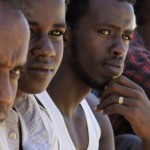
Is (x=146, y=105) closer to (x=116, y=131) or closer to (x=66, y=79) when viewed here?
(x=66, y=79)

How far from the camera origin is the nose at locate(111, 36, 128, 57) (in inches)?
131

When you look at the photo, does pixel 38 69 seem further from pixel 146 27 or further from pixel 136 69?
pixel 146 27

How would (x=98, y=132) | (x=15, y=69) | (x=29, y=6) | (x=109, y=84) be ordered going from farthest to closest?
(x=98, y=132) → (x=109, y=84) → (x=29, y=6) → (x=15, y=69)

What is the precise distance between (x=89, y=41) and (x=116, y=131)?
99 centimetres

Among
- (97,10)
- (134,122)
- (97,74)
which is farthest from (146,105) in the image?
(97,10)

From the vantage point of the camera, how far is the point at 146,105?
11.3ft

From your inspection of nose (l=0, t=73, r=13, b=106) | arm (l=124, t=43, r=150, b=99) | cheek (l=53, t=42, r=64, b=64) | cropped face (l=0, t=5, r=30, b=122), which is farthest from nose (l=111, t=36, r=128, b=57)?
nose (l=0, t=73, r=13, b=106)

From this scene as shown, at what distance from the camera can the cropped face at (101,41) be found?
11.0 feet

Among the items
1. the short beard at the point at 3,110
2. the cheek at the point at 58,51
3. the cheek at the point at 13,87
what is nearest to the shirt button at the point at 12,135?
the short beard at the point at 3,110

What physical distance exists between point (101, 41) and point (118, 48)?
118mm

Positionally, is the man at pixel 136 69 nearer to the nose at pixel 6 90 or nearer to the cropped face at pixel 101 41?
the cropped face at pixel 101 41

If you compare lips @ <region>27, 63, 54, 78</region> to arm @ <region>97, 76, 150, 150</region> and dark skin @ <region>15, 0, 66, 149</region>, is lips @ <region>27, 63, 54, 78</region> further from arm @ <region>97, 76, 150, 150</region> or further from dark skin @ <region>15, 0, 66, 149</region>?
arm @ <region>97, 76, 150, 150</region>

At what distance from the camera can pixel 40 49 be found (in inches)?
108

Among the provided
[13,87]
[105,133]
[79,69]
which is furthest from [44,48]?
[105,133]
